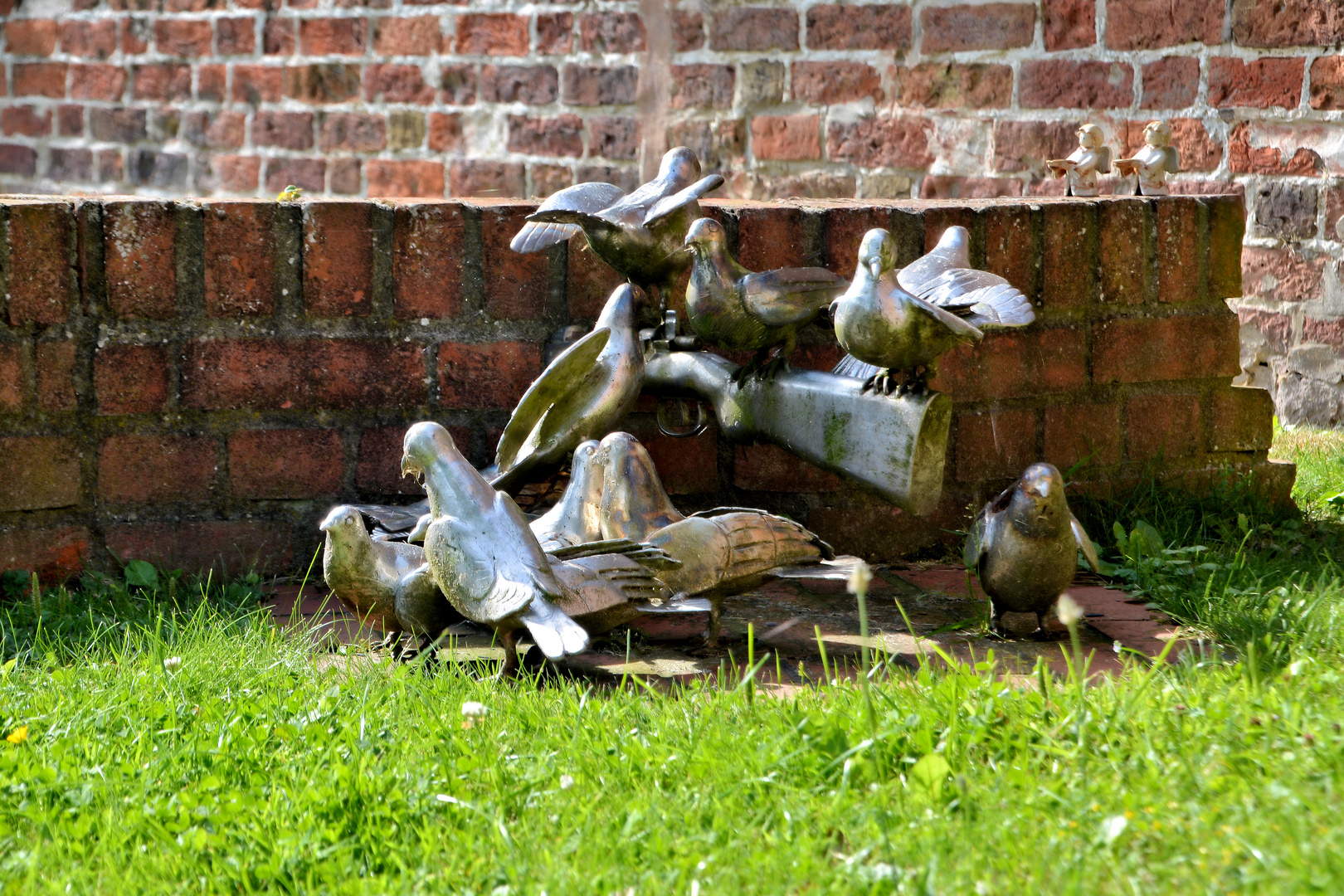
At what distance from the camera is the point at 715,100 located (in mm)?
5375

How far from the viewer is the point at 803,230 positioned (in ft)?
8.72

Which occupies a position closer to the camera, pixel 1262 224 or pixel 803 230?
pixel 803 230

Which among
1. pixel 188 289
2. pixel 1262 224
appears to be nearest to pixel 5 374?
pixel 188 289

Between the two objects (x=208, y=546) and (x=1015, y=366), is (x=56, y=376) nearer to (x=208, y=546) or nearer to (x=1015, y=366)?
(x=208, y=546)

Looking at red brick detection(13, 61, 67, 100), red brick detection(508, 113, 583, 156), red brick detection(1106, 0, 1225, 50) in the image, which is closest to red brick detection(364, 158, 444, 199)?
red brick detection(508, 113, 583, 156)

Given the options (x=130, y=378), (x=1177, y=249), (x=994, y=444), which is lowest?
(x=994, y=444)

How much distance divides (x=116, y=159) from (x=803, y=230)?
5436 mm

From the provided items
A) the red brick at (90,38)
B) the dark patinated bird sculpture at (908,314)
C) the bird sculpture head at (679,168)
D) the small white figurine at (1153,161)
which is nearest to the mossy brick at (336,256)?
the bird sculpture head at (679,168)

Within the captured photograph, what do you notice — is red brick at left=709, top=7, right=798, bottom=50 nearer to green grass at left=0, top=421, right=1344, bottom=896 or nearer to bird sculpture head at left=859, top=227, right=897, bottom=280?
bird sculpture head at left=859, top=227, right=897, bottom=280

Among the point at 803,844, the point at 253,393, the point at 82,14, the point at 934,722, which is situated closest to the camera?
the point at 803,844

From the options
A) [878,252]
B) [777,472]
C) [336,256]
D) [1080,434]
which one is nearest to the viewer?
[878,252]

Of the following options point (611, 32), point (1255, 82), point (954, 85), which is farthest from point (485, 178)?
point (1255, 82)

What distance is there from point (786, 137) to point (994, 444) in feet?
8.92

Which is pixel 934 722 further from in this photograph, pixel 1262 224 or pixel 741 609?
pixel 1262 224
